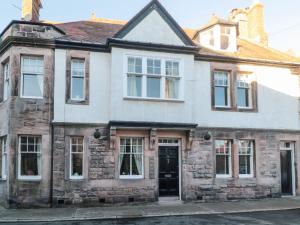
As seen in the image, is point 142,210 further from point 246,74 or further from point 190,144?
point 246,74

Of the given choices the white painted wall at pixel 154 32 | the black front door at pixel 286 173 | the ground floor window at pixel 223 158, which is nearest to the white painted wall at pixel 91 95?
the white painted wall at pixel 154 32

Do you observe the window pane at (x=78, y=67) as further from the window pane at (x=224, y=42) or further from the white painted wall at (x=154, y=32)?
the window pane at (x=224, y=42)

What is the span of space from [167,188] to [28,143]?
22.3 ft

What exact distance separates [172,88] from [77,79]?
15.0 feet

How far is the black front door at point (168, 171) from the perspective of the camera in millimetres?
18797

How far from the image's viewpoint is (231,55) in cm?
2062

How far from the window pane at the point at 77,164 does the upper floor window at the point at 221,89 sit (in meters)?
7.48

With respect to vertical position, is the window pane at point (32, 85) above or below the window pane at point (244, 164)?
above

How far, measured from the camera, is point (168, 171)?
18.9 meters

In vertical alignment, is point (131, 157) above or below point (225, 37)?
below

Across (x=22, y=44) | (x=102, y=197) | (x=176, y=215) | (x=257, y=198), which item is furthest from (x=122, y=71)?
(x=257, y=198)

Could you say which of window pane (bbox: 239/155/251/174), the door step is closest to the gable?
window pane (bbox: 239/155/251/174)

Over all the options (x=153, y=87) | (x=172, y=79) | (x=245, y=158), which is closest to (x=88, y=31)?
(x=153, y=87)

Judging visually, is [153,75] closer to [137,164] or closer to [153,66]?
[153,66]
